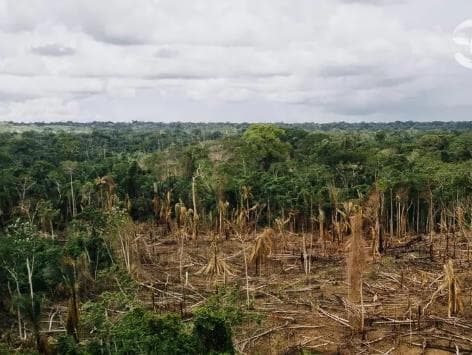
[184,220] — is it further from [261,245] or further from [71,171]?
[261,245]

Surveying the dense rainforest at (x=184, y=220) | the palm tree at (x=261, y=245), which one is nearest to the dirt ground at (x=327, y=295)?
the dense rainforest at (x=184, y=220)

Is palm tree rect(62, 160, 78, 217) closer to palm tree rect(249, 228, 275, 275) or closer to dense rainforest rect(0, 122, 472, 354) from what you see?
dense rainforest rect(0, 122, 472, 354)

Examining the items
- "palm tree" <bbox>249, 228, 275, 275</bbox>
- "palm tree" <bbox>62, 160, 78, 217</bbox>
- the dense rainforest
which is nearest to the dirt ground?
the dense rainforest

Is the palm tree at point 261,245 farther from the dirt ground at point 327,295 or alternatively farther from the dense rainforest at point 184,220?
the dirt ground at point 327,295

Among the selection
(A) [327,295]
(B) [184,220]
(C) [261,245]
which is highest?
(C) [261,245]

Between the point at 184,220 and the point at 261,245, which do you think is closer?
the point at 261,245

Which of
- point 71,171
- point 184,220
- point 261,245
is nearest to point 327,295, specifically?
point 261,245
